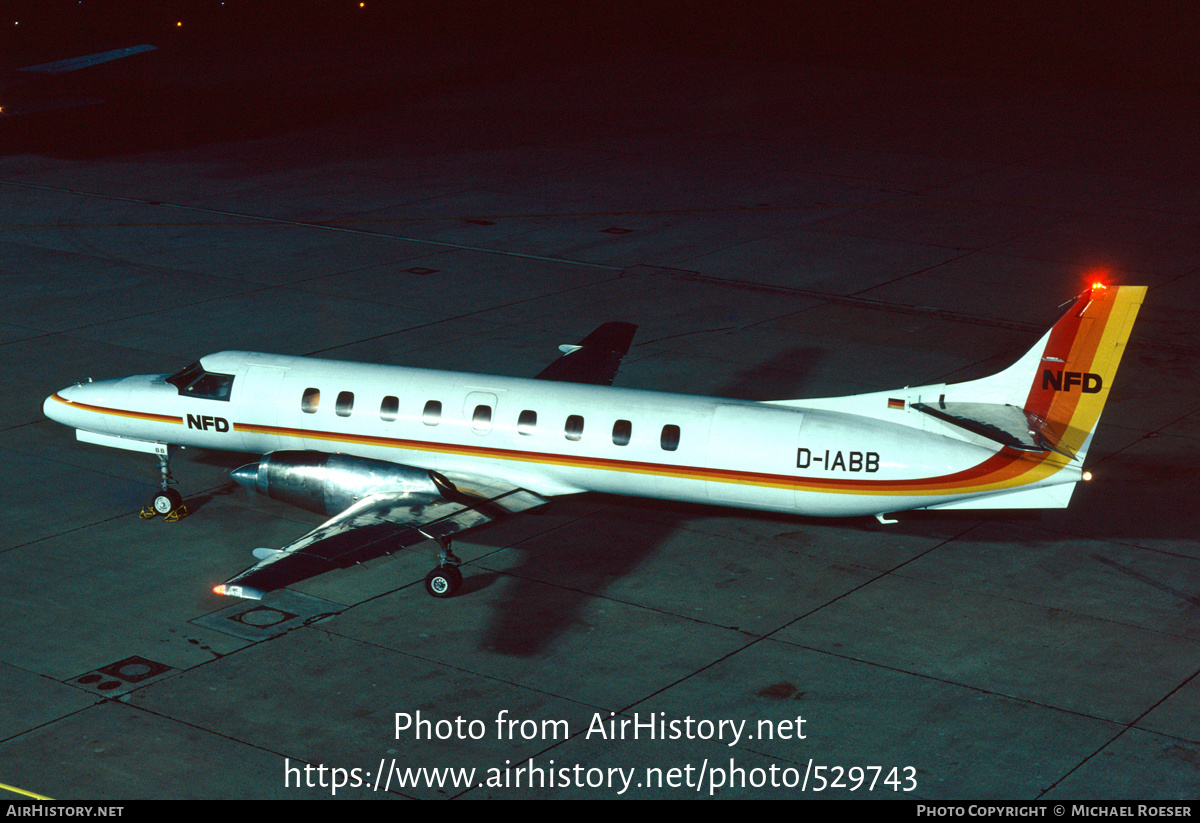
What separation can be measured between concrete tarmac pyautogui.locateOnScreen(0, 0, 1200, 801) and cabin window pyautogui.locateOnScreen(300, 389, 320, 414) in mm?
2003

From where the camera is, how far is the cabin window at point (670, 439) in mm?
22078

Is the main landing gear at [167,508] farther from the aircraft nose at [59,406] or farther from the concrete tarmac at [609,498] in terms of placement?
the aircraft nose at [59,406]

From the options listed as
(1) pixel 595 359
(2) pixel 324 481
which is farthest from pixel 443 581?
(1) pixel 595 359

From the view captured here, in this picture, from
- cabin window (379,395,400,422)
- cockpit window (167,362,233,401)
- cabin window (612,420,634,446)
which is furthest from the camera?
cockpit window (167,362,233,401)

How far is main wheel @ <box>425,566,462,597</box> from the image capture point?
817 inches

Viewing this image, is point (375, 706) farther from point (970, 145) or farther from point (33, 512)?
point (970, 145)

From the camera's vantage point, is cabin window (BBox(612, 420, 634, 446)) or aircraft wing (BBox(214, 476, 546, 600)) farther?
cabin window (BBox(612, 420, 634, 446))

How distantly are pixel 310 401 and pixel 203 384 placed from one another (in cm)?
221

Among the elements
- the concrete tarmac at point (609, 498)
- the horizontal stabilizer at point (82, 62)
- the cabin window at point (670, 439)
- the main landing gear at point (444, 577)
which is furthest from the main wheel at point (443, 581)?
the horizontal stabilizer at point (82, 62)

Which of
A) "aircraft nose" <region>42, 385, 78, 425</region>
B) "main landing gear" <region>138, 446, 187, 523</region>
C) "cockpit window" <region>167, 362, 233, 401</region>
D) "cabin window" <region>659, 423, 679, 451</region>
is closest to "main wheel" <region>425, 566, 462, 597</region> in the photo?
"cabin window" <region>659, 423, 679, 451</region>

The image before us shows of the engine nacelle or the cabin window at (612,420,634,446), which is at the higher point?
the cabin window at (612,420,634,446)

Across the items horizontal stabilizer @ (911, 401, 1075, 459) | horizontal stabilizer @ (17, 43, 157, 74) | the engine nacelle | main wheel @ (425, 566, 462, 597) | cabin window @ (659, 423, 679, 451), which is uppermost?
horizontal stabilizer @ (17, 43, 157, 74)

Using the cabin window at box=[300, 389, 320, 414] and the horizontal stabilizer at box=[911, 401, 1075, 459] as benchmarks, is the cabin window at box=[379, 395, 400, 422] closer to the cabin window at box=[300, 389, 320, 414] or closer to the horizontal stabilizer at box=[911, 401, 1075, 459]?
the cabin window at box=[300, 389, 320, 414]

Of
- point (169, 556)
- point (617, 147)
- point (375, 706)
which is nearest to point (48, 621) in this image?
point (169, 556)
